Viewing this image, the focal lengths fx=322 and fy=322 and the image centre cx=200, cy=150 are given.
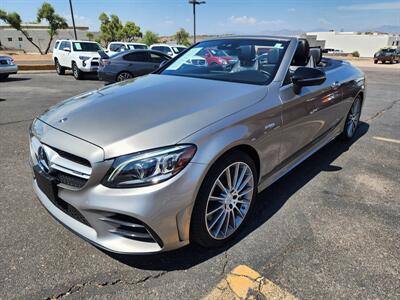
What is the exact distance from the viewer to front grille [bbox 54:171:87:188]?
2080mm

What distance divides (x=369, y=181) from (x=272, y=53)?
1.96 metres

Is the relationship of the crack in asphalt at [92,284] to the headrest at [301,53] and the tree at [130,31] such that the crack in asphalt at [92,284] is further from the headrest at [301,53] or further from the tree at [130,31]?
the tree at [130,31]

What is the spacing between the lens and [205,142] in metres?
2.17

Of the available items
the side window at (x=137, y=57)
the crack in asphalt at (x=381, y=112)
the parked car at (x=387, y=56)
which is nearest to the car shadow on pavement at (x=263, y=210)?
the crack in asphalt at (x=381, y=112)

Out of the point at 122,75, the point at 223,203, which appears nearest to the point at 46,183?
the point at 223,203

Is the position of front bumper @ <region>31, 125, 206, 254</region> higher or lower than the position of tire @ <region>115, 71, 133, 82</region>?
higher

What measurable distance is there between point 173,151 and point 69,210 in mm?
865

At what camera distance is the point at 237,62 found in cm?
346

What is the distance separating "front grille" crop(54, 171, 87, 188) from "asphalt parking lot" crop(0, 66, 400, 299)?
68 cm

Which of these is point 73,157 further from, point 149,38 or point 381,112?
point 149,38

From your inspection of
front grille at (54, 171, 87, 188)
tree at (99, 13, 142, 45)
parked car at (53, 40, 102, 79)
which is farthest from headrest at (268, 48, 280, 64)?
tree at (99, 13, 142, 45)

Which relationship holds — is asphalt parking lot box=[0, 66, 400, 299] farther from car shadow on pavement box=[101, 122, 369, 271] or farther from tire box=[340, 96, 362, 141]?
tire box=[340, 96, 362, 141]

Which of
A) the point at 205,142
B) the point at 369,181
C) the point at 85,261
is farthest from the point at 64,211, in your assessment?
the point at 369,181

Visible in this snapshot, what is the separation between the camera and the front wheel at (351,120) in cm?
506
